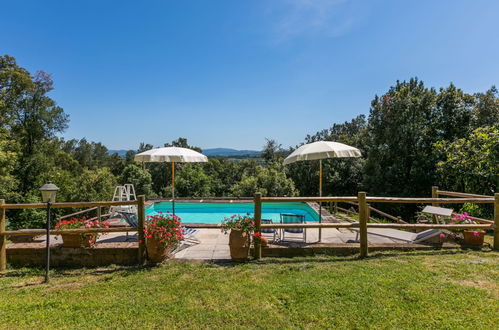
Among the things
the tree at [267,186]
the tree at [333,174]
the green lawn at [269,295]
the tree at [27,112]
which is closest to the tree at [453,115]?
the tree at [333,174]

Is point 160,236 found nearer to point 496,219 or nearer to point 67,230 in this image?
point 67,230

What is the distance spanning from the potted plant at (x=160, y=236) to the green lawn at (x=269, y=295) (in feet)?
0.90

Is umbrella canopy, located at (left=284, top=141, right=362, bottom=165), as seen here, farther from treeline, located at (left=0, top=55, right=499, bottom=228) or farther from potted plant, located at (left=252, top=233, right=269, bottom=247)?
treeline, located at (left=0, top=55, right=499, bottom=228)

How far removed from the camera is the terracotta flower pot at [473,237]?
5238mm

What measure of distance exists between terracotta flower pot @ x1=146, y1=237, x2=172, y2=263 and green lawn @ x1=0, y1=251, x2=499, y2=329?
0.22 m

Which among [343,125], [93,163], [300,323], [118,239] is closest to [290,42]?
[118,239]

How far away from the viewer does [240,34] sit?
12.8 meters

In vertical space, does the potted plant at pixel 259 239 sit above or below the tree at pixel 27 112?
below

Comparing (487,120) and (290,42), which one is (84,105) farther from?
(487,120)

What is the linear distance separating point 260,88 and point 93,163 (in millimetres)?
45908

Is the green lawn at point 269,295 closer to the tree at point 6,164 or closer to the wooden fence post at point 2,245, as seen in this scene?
the wooden fence post at point 2,245

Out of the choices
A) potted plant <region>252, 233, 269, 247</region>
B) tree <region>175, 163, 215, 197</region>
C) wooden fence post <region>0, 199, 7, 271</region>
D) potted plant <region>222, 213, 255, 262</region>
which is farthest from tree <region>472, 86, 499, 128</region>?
wooden fence post <region>0, 199, 7, 271</region>

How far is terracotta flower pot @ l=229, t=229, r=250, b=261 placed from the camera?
4.76 m

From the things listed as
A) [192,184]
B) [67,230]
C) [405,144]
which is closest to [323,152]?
[67,230]
